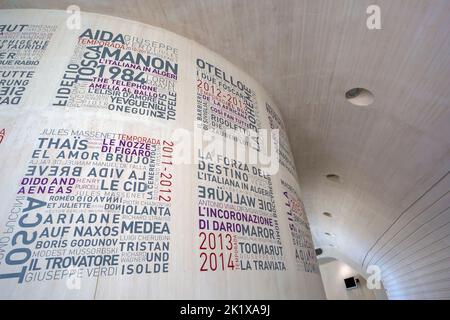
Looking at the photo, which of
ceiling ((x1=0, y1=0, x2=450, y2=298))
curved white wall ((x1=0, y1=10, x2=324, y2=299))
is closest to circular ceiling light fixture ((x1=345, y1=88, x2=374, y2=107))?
ceiling ((x1=0, y1=0, x2=450, y2=298))

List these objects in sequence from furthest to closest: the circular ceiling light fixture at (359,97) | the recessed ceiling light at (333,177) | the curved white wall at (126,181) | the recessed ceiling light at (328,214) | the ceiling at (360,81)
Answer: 1. the recessed ceiling light at (328,214)
2. the recessed ceiling light at (333,177)
3. the circular ceiling light fixture at (359,97)
4. the ceiling at (360,81)
5. the curved white wall at (126,181)

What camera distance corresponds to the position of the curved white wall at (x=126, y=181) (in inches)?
73.9

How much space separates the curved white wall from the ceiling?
618mm

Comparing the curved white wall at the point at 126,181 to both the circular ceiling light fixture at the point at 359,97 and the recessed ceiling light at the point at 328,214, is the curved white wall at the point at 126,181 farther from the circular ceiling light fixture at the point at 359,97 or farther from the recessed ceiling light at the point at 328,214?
the recessed ceiling light at the point at 328,214

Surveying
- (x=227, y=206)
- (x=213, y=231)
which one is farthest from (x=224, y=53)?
(x=213, y=231)

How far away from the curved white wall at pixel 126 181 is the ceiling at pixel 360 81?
0.62m

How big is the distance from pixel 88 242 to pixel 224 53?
2.99 meters

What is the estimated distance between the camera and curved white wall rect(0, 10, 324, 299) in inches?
73.9

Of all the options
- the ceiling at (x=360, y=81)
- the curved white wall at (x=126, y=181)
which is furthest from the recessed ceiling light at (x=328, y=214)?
the curved white wall at (x=126, y=181)

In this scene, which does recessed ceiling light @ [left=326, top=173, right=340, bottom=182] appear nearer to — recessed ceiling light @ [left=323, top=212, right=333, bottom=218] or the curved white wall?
recessed ceiling light @ [left=323, top=212, right=333, bottom=218]

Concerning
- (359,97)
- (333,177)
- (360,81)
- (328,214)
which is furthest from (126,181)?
(328,214)

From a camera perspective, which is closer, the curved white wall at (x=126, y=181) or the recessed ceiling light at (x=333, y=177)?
the curved white wall at (x=126, y=181)

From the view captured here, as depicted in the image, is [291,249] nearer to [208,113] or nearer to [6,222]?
[208,113]

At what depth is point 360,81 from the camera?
4.07m
